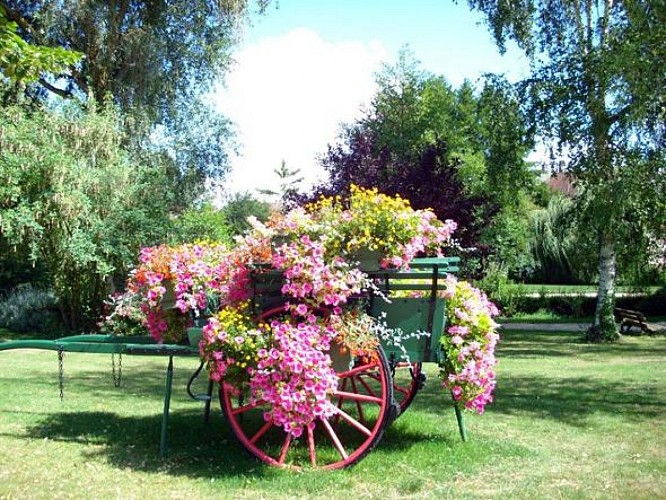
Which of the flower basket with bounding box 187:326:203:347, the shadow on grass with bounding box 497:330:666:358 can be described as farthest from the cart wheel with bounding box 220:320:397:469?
the shadow on grass with bounding box 497:330:666:358

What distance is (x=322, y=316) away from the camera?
5344 mm

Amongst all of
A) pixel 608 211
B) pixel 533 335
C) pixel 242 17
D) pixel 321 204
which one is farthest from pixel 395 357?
pixel 242 17

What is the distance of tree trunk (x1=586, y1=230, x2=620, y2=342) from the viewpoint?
17266 mm

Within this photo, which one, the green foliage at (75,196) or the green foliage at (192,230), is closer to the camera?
the green foliage at (75,196)

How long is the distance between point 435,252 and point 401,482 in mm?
1716

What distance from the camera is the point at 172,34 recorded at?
20172mm

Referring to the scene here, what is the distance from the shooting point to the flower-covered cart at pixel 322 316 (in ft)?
16.4

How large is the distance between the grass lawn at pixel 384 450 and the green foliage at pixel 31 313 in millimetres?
9780

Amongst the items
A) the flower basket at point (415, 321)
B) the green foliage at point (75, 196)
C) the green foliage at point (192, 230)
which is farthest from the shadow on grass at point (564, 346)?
the flower basket at point (415, 321)

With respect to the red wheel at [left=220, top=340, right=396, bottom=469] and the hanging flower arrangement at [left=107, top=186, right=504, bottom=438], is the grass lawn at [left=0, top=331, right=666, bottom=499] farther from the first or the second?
Result: the hanging flower arrangement at [left=107, top=186, right=504, bottom=438]

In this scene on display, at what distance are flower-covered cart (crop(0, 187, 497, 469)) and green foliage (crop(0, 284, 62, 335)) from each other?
14.6m

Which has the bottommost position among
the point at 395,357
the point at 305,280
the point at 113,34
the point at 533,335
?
the point at 533,335

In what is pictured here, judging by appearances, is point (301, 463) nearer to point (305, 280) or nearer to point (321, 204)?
point (305, 280)

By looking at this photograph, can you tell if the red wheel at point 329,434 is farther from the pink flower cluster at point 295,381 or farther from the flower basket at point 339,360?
the pink flower cluster at point 295,381
